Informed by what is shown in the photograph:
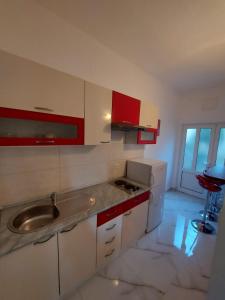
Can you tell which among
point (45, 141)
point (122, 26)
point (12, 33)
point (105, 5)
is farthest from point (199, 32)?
point (45, 141)

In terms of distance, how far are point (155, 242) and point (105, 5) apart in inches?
118

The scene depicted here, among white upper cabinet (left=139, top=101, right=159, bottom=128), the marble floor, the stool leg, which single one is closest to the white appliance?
the marble floor

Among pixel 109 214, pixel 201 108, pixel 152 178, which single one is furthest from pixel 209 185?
pixel 201 108

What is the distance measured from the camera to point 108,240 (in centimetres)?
161

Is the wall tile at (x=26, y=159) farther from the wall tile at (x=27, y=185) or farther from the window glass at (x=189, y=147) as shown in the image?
the window glass at (x=189, y=147)

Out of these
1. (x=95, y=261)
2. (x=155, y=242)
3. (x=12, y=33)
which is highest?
(x=12, y=33)

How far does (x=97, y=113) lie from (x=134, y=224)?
160 cm

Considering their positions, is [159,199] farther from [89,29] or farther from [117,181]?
[89,29]

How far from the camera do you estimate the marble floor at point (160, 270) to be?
143cm

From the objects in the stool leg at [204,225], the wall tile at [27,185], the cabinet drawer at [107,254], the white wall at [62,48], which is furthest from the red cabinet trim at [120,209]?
the stool leg at [204,225]

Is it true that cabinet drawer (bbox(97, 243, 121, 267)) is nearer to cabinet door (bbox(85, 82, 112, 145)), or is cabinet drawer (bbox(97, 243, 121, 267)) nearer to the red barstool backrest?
cabinet door (bbox(85, 82, 112, 145))

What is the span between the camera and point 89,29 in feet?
5.34

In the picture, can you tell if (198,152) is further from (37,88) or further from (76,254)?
(37,88)

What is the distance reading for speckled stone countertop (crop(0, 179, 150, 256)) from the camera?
3.20ft
